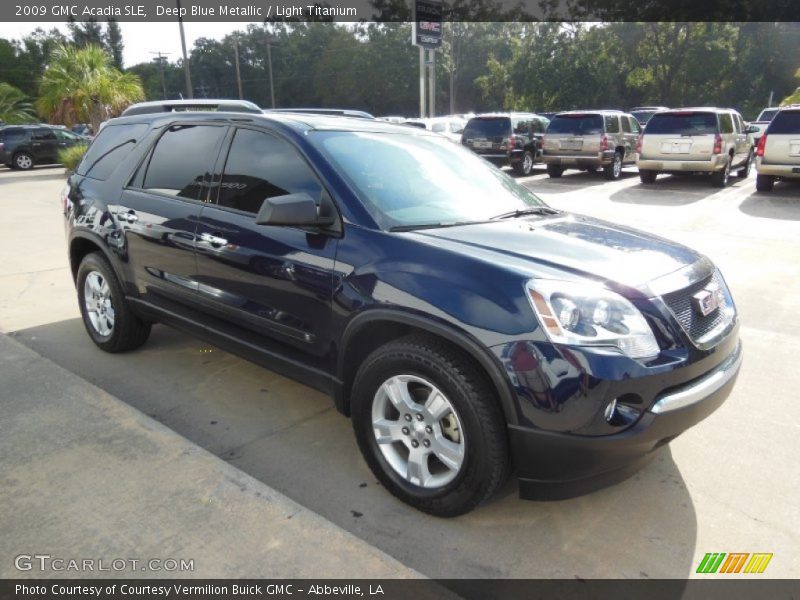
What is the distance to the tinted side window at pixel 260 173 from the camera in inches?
125

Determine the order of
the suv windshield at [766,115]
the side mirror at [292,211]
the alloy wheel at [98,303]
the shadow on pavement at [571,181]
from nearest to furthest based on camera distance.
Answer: the side mirror at [292,211] → the alloy wheel at [98,303] → the shadow on pavement at [571,181] → the suv windshield at [766,115]

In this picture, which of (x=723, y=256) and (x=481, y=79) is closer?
(x=723, y=256)

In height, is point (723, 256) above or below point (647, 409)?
below

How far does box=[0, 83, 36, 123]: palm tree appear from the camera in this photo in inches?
1467

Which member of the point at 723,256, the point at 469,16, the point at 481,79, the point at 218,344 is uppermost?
the point at 469,16

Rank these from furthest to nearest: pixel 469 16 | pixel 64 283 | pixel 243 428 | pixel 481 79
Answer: pixel 469 16, pixel 481 79, pixel 64 283, pixel 243 428

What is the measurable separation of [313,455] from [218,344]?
95cm

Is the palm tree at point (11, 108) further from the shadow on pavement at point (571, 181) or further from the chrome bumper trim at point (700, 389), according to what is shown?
the chrome bumper trim at point (700, 389)

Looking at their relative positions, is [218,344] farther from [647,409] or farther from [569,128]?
[569,128]

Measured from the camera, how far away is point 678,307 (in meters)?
2.57

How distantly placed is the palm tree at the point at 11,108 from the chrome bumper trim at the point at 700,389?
4310 centimetres

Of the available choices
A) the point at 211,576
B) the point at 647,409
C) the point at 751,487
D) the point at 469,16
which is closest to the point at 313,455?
the point at 211,576

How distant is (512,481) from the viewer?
285cm

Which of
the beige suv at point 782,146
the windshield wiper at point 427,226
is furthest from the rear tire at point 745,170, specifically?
the windshield wiper at point 427,226
